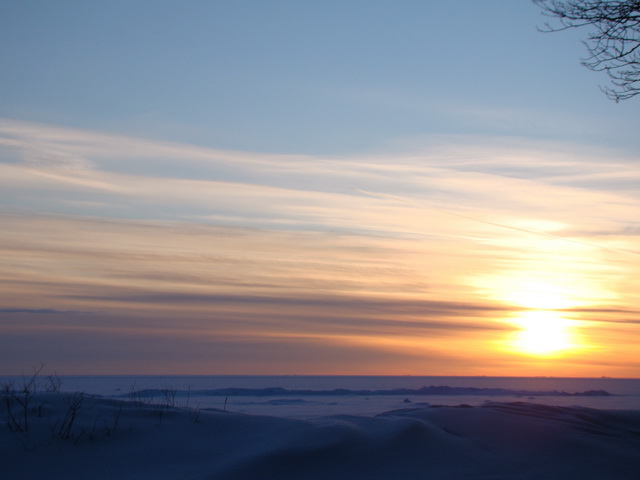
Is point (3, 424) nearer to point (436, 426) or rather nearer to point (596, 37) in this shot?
point (436, 426)

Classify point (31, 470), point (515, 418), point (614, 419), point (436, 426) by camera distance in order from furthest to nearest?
point (614, 419)
point (515, 418)
point (436, 426)
point (31, 470)

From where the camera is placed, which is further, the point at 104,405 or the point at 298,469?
the point at 104,405

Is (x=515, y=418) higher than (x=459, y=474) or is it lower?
higher

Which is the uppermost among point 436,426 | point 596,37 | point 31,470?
point 596,37

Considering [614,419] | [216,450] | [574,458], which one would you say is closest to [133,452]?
[216,450]

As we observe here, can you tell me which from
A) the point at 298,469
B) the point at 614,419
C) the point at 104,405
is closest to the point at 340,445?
the point at 298,469

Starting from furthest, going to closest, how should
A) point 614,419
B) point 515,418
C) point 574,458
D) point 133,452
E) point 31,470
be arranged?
1. point 614,419
2. point 515,418
3. point 574,458
4. point 133,452
5. point 31,470

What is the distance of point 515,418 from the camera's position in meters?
7.13

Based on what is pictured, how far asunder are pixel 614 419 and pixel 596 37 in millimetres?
4932

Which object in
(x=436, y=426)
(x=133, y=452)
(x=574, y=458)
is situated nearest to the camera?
(x=133, y=452)

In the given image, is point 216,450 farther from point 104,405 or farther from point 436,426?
point 436,426

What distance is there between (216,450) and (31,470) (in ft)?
4.92

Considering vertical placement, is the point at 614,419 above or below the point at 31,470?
above

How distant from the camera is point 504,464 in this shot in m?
5.52
